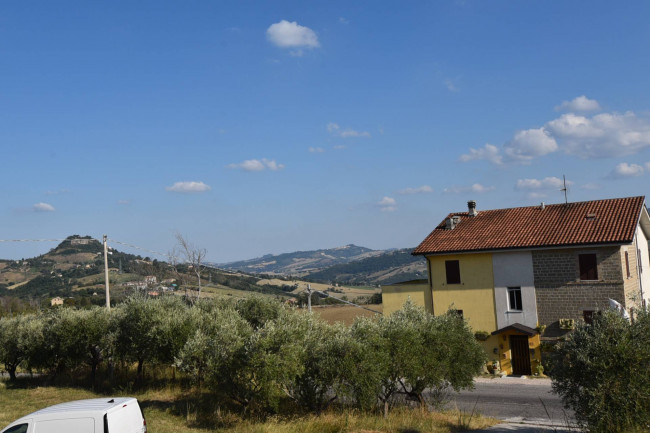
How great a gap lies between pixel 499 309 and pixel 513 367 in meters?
3.35

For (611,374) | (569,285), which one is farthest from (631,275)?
(611,374)

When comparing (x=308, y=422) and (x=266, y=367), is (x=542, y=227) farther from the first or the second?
(x=266, y=367)

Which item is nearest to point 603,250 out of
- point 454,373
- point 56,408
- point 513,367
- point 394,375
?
point 513,367

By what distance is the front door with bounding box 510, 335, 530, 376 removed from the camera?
1132 inches

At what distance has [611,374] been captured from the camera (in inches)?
423

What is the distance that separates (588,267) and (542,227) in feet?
12.0

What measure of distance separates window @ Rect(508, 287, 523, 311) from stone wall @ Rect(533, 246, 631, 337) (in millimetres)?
1050

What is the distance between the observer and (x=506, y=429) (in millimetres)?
15281

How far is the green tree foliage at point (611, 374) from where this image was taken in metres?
10.5

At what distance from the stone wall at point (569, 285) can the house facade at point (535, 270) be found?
0.16 ft

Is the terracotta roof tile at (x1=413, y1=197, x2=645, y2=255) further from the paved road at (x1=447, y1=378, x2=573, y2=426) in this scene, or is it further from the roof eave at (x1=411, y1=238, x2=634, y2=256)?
the paved road at (x1=447, y1=378, x2=573, y2=426)

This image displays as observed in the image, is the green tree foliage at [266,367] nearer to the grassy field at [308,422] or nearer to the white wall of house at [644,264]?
the grassy field at [308,422]

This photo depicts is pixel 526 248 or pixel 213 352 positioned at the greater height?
pixel 526 248

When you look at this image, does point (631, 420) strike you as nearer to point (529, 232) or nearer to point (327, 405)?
point (327, 405)
